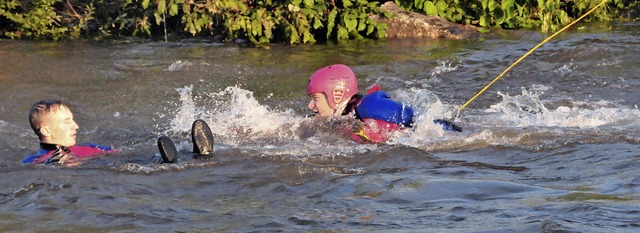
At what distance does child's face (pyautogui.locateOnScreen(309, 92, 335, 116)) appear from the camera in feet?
28.7

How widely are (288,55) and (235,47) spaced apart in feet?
3.36

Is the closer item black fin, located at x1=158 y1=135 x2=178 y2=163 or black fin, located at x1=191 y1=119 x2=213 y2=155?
black fin, located at x1=158 y1=135 x2=178 y2=163

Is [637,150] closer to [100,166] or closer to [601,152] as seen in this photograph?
[601,152]

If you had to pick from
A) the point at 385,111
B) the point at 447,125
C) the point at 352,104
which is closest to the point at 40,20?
the point at 352,104

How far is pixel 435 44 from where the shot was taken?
559 inches

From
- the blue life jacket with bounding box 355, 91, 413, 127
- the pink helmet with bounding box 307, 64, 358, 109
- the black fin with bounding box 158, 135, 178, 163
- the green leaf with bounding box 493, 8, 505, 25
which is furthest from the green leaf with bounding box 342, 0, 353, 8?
the black fin with bounding box 158, 135, 178, 163

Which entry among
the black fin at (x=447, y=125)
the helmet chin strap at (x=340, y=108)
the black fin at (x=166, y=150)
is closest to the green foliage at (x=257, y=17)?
the helmet chin strap at (x=340, y=108)

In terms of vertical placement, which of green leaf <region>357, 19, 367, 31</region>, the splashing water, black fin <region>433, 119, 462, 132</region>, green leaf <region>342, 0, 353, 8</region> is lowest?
the splashing water

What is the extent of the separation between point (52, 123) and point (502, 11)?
28.3ft

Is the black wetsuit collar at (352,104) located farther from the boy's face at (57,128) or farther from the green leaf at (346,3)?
the green leaf at (346,3)

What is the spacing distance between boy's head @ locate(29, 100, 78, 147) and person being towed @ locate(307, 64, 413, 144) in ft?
6.68

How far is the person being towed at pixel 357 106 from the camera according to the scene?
8383 mm

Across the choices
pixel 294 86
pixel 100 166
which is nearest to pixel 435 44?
pixel 294 86

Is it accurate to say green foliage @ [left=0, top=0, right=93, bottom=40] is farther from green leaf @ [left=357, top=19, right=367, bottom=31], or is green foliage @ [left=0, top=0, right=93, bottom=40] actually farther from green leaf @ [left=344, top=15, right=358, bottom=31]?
green leaf @ [left=357, top=19, right=367, bottom=31]
